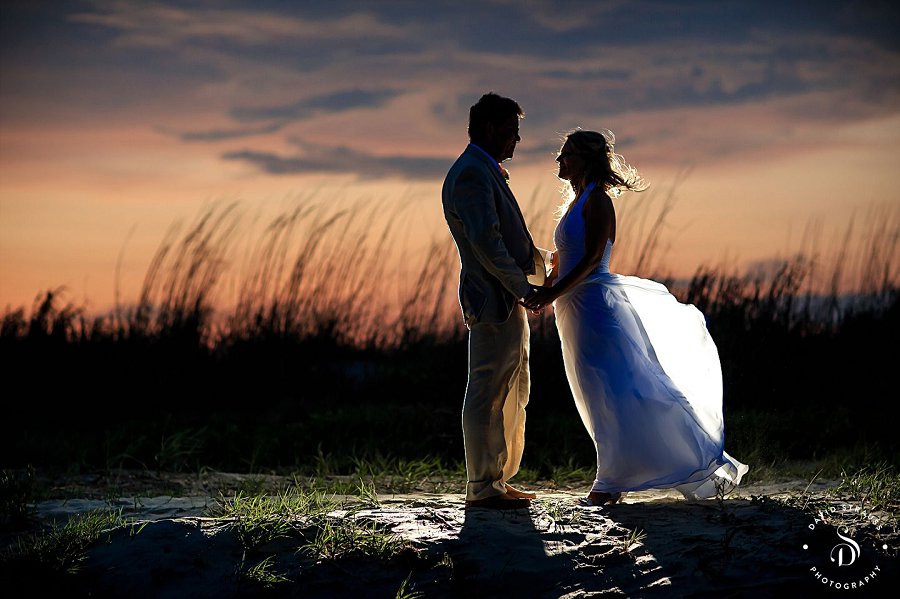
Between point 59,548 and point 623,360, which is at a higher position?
point 623,360

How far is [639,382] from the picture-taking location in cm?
376

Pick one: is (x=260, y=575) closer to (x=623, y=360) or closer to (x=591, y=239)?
(x=623, y=360)

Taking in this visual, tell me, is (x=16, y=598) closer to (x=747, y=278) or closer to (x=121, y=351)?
(x=121, y=351)

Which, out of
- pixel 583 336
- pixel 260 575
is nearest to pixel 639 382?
pixel 583 336

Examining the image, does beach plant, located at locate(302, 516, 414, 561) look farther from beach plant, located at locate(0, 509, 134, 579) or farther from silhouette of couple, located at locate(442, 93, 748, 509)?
beach plant, located at locate(0, 509, 134, 579)

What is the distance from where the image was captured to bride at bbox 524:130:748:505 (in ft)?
12.2

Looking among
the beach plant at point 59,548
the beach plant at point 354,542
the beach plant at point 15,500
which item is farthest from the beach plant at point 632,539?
the beach plant at point 15,500

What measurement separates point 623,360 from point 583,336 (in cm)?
19

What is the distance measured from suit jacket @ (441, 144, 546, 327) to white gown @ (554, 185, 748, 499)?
33 cm

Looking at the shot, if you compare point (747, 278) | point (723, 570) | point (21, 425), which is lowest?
point (21, 425)

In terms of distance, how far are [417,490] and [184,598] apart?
6.25 ft

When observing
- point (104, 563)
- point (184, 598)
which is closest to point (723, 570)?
point (184, 598)

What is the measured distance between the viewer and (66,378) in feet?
25.0

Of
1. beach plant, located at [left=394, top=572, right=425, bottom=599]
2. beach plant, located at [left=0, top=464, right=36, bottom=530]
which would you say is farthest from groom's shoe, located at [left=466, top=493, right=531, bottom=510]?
beach plant, located at [left=0, top=464, right=36, bottom=530]
